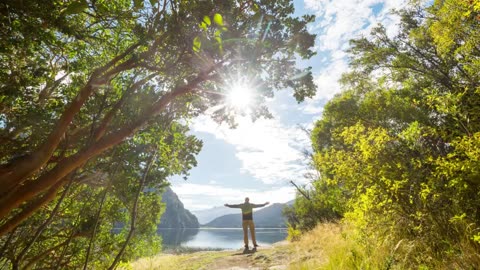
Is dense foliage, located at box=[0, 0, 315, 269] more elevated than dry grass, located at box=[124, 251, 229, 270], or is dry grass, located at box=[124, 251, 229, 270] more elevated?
dense foliage, located at box=[0, 0, 315, 269]

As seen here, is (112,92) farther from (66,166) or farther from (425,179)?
(425,179)

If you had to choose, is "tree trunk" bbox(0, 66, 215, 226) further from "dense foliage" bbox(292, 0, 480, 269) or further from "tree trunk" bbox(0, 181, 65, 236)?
"dense foliage" bbox(292, 0, 480, 269)

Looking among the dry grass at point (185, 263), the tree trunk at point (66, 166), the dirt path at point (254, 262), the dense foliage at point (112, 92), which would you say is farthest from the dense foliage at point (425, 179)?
the dry grass at point (185, 263)

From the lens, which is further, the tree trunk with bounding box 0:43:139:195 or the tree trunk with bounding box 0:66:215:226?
the tree trunk with bounding box 0:66:215:226

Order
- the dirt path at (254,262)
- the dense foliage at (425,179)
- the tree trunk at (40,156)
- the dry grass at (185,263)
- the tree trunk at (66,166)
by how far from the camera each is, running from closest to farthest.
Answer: the dense foliage at (425,179), the tree trunk at (40,156), the tree trunk at (66,166), the dirt path at (254,262), the dry grass at (185,263)

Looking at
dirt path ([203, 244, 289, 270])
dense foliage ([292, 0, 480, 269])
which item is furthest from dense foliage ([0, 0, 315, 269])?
dirt path ([203, 244, 289, 270])

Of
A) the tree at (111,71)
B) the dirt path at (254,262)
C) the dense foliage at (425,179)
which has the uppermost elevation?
the tree at (111,71)

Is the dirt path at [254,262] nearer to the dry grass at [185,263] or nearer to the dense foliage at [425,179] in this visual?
the dry grass at [185,263]

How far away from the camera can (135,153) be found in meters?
6.29

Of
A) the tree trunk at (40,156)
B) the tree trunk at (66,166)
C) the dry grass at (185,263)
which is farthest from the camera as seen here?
the dry grass at (185,263)

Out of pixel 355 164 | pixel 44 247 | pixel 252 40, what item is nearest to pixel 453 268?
pixel 355 164

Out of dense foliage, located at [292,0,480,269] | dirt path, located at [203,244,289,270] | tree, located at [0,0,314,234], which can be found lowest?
dirt path, located at [203,244,289,270]

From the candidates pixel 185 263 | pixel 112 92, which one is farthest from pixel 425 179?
pixel 185 263

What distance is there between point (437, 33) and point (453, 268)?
711cm
